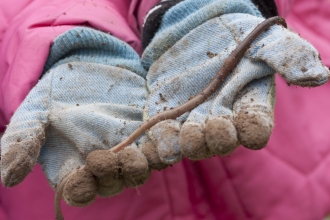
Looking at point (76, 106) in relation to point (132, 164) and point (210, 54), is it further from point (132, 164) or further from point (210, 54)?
point (210, 54)

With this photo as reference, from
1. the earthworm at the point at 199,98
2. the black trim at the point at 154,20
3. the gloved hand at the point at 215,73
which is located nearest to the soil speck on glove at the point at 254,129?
the gloved hand at the point at 215,73

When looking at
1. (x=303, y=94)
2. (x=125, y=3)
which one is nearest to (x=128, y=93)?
(x=125, y=3)

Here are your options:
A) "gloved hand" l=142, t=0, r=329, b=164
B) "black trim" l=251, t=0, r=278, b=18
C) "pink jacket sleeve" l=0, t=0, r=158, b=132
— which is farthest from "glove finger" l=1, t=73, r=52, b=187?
"black trim" l=251, t=0, r=278, b=18

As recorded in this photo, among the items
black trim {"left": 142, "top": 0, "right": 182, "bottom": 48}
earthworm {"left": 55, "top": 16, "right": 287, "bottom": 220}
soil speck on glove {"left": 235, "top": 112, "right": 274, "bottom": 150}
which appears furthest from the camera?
black trim {"left": 142, "top": 0, "right": 182, "bottom": 48}

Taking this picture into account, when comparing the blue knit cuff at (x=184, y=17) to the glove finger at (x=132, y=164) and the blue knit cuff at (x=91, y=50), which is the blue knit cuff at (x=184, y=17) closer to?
the blue knit cuff at (x=91, y=50)

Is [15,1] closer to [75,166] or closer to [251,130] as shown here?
[75,166]

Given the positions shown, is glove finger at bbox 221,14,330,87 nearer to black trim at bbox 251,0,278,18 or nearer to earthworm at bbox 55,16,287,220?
earthworm at bbox 55,16,287,220
